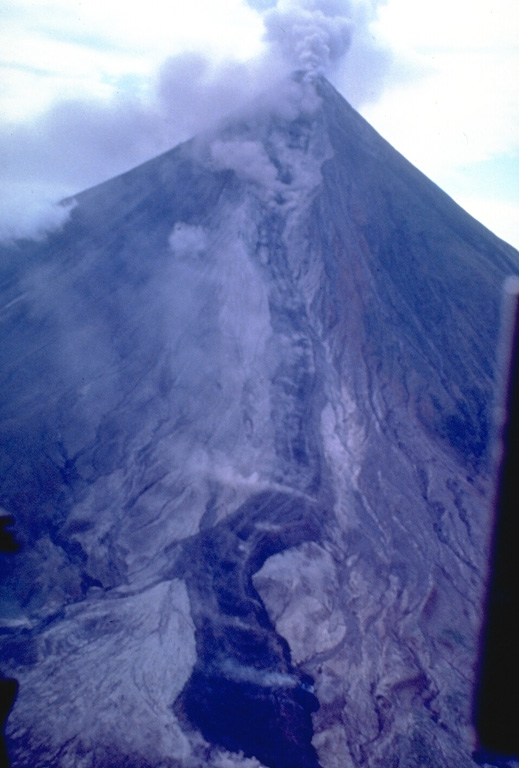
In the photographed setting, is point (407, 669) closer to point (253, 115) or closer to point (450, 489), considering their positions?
point (450, 489)

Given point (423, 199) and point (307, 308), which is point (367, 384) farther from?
point (423, 199)

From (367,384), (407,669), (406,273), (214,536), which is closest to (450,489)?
(367,384)

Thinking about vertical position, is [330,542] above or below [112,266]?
below

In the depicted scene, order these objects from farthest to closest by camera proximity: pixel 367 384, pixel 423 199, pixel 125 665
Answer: pixel 423 199 < pixel 367 384 < pixel 125 665

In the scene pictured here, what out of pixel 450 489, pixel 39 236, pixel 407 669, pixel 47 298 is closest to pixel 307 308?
pixel 450 489

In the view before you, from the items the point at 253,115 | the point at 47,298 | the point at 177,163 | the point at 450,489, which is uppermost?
the point at 253,115

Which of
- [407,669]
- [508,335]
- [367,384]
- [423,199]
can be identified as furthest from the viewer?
[423,199]

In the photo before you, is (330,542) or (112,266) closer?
(330,542)
